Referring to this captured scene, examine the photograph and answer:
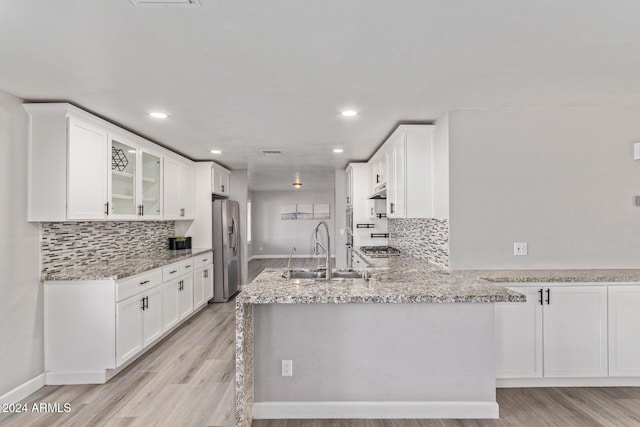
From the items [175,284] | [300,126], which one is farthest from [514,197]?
[175,284]

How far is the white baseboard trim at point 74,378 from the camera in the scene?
9.49 ft

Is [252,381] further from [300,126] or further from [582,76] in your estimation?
[582,76]

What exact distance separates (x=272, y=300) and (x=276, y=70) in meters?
1.42

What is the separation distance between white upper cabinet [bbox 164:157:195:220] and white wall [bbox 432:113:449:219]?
3310 millimetres

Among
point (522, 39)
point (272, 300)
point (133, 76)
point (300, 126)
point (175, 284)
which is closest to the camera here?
point (522, 39)

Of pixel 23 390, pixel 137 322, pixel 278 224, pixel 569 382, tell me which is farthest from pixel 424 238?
pixel 278 224

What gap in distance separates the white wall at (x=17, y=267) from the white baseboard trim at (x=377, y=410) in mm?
1881

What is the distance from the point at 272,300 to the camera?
212cm

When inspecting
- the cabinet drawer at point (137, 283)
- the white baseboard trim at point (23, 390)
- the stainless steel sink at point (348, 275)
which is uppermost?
the stainless steel sink at point (348, 275)

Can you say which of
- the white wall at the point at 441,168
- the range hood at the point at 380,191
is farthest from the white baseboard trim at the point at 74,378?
the range hood at the point at 380,191

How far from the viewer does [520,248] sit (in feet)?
9.95

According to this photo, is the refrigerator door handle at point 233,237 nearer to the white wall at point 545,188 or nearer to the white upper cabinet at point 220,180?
the white upper cabinet at point 220,180

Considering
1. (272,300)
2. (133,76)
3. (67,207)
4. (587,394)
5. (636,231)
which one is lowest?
(587,394)

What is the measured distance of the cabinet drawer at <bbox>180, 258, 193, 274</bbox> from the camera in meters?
4.39
